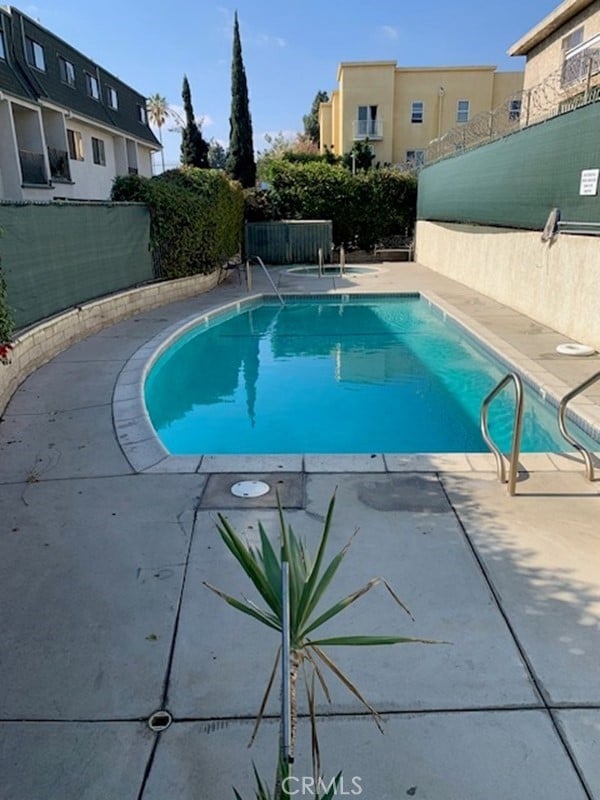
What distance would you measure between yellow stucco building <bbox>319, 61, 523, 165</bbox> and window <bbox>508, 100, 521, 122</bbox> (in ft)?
77.1

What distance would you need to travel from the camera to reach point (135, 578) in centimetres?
333

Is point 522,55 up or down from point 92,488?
up

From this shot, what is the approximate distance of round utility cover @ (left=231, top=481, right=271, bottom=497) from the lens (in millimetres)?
4311

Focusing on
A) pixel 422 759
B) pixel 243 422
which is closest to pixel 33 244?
pixel 243 422

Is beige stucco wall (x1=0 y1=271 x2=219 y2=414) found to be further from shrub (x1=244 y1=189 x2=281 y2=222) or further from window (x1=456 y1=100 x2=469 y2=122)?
window (x1=456 y1=100 x2=469 y2=122)

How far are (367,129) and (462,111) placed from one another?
594 centimetres

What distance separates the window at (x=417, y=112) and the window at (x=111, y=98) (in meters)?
18.0

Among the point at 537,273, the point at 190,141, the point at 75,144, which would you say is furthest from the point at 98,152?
the point at 537,273

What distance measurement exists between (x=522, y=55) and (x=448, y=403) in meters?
17.1

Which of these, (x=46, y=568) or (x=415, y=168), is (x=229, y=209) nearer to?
(x=415, y=168)

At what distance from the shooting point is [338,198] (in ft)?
74.8

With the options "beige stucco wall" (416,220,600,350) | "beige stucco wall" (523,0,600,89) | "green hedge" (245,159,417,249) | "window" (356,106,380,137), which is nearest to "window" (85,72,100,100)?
"green hedge" (245,159,417,249)

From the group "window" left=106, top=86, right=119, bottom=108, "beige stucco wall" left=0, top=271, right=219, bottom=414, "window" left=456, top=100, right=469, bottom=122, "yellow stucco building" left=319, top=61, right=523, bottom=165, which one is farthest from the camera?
"window" left=456, top=100, right=469, bottom=122

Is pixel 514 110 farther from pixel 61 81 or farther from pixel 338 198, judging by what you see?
pixel 61 81
